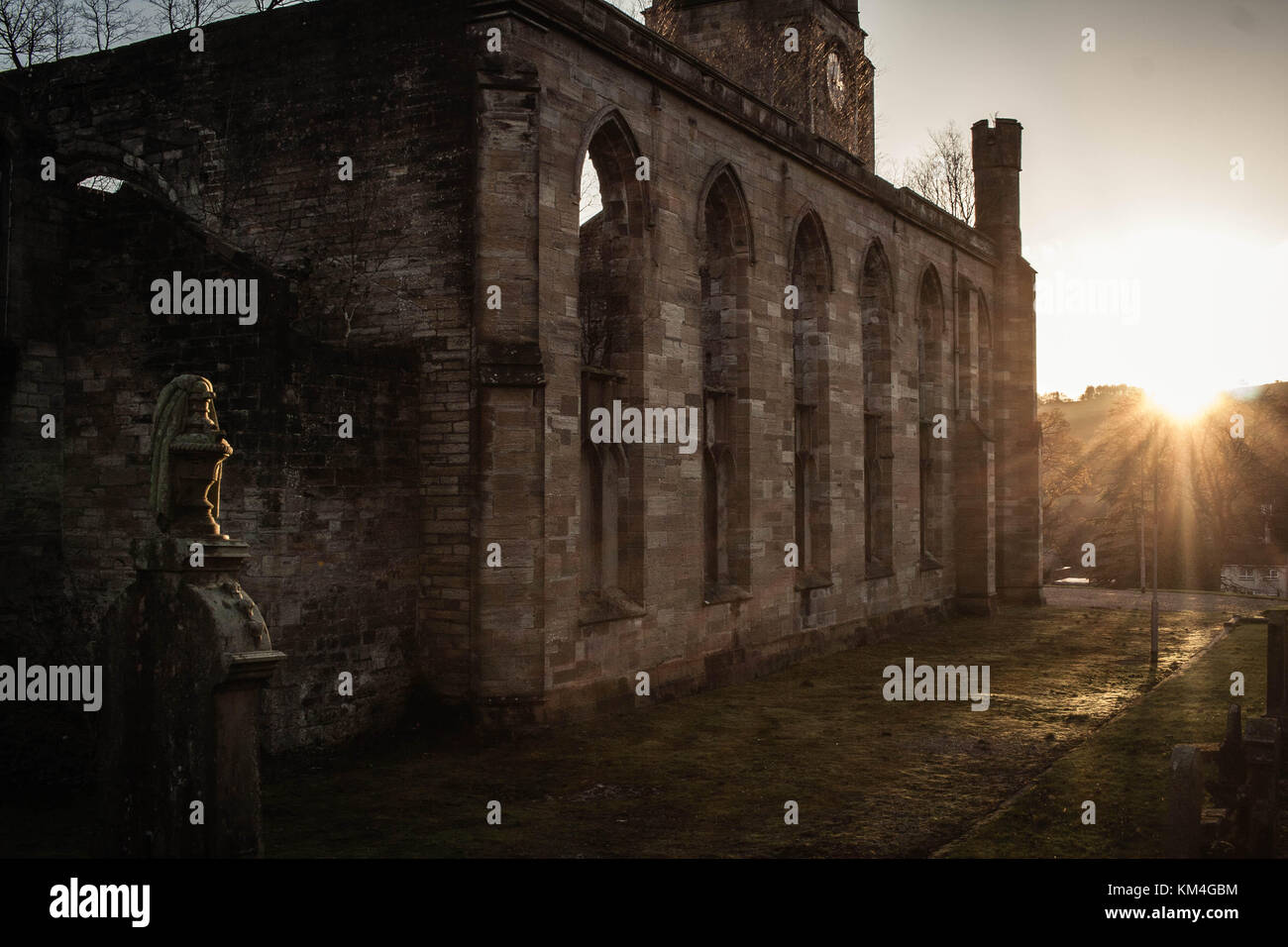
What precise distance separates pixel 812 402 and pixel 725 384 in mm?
2863

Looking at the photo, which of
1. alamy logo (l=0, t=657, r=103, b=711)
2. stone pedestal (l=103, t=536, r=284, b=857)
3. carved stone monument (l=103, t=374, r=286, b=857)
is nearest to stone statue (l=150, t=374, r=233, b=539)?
carved stone monument (l=103, t=374, r=286, b=857)

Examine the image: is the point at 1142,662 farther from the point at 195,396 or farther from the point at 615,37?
the point at 195,396

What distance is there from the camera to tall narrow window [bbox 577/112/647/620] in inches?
534

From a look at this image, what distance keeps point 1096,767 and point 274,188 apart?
10800mm

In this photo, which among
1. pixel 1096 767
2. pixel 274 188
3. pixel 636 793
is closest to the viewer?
pixel 636 793

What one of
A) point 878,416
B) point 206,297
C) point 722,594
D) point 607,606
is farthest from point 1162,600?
point 206,297

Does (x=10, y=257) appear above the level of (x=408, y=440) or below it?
above

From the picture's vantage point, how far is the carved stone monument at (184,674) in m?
5.69

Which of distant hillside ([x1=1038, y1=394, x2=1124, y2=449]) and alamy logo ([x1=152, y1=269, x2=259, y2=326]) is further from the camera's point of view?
distant hillside ([x1=1038, y1=394, x2=1124, y2=449])

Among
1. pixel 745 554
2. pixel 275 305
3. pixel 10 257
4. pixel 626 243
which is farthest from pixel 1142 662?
pixel 10 257

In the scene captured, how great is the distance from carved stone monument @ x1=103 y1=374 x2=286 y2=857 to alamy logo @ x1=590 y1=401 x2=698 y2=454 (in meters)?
7.54

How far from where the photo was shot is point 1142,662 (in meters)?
17.8

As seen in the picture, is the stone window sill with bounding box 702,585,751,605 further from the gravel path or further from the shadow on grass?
the gravel path

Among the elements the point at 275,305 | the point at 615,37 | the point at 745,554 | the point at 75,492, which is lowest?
the point at 745,554
